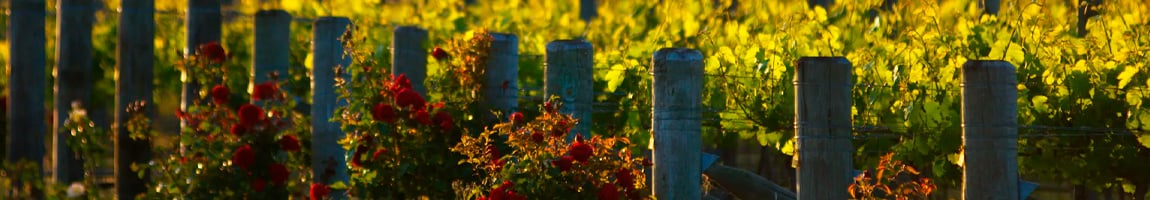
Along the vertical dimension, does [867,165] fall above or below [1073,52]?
below

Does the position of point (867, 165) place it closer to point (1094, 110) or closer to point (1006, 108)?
point (1094, 110)

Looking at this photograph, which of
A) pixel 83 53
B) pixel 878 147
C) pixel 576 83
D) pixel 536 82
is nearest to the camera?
pixel 83 53

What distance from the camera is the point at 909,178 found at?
8.05m

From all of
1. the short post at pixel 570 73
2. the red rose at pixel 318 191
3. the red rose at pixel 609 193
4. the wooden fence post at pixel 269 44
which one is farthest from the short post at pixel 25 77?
the red rose at pixel 609 193

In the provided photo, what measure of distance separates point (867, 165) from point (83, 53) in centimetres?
323

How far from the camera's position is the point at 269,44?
5.75 m

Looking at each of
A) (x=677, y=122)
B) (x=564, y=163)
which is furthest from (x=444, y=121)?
(x=677, y=122)

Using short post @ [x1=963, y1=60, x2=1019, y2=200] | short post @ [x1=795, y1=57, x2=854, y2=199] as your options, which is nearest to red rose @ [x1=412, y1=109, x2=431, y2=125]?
short post @ [x1=795, y1=57, x2=854, y2=199]

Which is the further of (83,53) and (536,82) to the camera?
(536,82)

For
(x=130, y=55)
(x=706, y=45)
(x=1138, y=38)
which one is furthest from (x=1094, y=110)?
(x=130, y=55)

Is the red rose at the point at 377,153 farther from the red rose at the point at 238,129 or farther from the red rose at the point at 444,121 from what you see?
the red rose at the point at 238,129

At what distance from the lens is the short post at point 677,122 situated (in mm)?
5520

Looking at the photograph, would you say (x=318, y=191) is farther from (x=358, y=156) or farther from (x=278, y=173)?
(x=358, y=156)

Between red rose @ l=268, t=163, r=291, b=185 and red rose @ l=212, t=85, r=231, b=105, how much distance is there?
263mm
